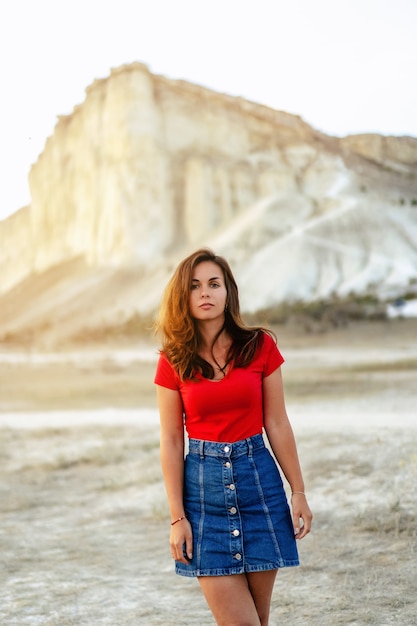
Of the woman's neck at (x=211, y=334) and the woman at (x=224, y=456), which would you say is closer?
the woman at (x=224, y=456)

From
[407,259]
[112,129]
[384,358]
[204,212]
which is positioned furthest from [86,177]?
[384,358]

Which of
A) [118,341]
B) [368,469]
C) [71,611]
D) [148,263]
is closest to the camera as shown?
[71,611]

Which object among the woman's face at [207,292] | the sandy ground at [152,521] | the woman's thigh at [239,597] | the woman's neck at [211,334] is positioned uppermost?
the woman's face at [207,292]

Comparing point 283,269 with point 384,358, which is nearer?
point 384,358

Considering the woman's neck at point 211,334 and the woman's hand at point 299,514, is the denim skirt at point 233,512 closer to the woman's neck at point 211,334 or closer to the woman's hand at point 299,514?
the woman's hand at point 299,514

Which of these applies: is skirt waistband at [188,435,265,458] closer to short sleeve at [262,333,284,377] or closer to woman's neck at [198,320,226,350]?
short sleeve at [262,333,284,377]

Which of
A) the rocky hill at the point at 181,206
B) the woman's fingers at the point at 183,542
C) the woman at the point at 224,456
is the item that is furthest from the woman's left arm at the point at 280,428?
the rocky hill at the point at 181,206

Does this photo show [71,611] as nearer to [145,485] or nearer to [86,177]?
[145,485]

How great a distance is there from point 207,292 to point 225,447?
55 centimetres

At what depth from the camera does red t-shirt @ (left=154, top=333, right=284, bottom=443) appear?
2820 mm

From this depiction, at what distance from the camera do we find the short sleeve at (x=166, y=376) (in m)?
2.89

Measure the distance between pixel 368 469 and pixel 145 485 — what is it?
2.43 metres

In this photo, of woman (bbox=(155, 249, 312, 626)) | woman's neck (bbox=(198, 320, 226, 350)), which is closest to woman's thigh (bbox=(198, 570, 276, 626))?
woman (bbox=(155, 249, 312, 626))

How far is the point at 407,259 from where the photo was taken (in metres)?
46.2
